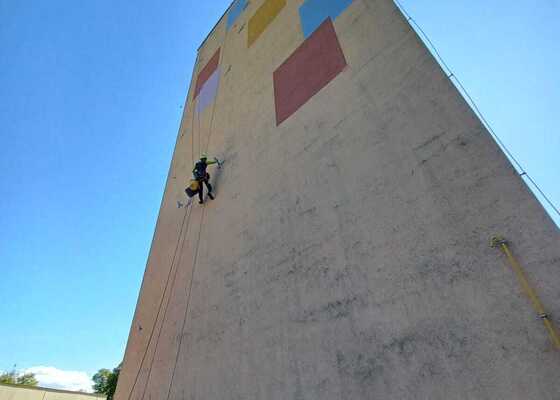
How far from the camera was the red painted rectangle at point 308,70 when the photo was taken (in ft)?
12.5

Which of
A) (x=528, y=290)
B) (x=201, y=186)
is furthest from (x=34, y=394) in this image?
(x=528, y=290)

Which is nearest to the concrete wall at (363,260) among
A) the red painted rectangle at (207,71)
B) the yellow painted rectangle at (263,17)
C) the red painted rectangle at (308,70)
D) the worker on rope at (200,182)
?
the red painted rectangle at (308,70)

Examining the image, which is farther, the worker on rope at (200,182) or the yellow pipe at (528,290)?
the worker on rope at (200,182)

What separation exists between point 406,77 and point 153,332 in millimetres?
4712

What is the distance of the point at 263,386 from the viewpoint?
2.56 metres

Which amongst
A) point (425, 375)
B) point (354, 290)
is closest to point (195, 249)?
point (354, 290)

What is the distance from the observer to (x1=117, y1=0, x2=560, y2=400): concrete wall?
1.72 m

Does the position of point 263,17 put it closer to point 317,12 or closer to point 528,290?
point 317,12

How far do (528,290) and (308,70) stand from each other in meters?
3.57

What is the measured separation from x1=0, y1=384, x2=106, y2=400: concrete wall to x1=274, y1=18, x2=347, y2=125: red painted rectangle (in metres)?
20.2

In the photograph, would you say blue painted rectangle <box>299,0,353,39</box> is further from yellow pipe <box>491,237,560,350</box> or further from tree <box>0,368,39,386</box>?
tree <box>0,368,39,386</box>

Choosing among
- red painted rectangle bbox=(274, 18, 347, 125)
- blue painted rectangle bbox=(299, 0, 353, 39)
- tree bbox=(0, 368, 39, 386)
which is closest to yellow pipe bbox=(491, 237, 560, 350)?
red painted rectangle bbox=(274, 18, 347, 125)

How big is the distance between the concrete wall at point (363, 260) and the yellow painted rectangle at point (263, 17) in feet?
5.28

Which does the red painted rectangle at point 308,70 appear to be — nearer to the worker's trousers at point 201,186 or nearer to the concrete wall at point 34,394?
the worker's trousers at point 201,186
